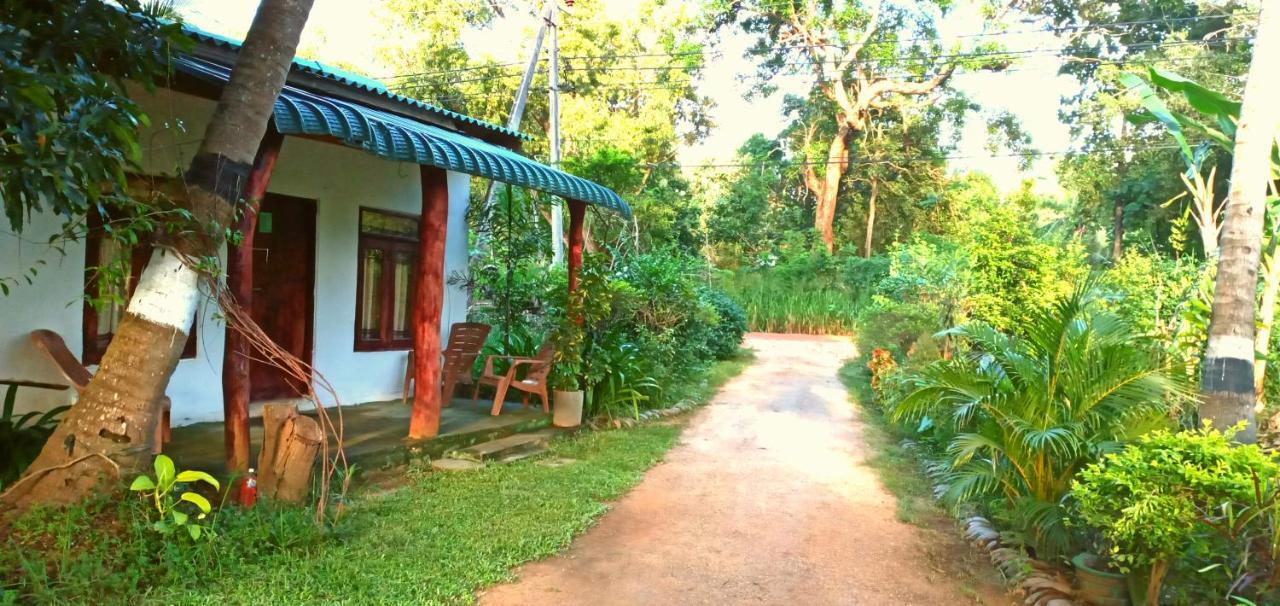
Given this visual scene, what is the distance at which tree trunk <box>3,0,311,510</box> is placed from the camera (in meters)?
3.66

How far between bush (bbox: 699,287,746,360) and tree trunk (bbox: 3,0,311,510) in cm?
1127

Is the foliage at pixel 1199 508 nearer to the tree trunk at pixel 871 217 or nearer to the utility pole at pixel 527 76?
the utility pole at pixel 527 76

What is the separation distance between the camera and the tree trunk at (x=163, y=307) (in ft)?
12.0

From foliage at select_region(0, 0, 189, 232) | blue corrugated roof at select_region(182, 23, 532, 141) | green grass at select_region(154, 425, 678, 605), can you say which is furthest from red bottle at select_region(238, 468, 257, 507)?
blue corrugated roof at select_region(182, 23, 532, 141)

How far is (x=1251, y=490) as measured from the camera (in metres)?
3.30

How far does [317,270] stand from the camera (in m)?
7.42

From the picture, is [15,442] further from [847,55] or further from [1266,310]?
[847,55]

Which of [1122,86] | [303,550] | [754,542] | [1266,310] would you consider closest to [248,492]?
[303,550]

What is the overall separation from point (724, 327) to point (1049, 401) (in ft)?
35.8

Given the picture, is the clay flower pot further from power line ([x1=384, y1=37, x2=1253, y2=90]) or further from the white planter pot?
power line ([x1=384, y1=37, x2=1253, y2=90])

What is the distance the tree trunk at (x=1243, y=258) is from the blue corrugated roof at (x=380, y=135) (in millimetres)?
4924

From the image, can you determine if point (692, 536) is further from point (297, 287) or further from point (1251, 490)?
point (297, 287)

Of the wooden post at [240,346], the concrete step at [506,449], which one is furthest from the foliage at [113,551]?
the concrete step at [506,449]

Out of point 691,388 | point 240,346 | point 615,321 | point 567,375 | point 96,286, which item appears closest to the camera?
point 240,346
